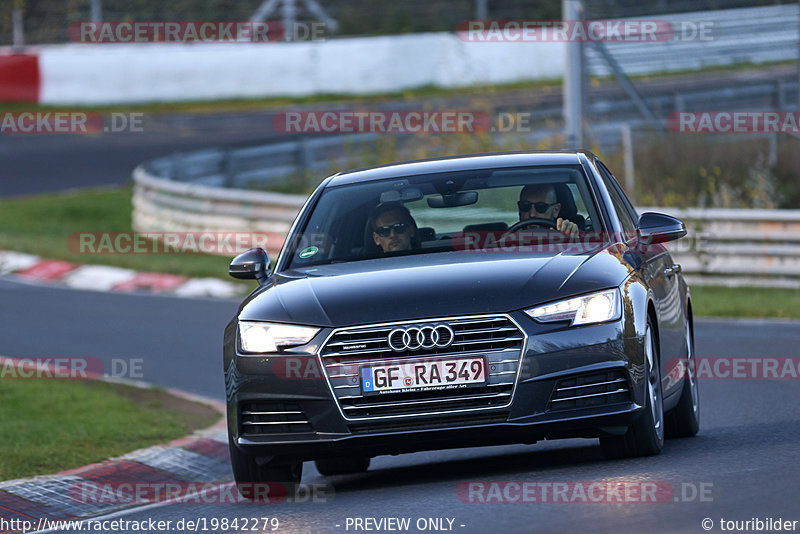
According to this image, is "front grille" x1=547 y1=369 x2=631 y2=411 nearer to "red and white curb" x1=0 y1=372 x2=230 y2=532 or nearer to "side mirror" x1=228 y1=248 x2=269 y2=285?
"side mirror" x1=228 y1=248 x2=269 y2=285

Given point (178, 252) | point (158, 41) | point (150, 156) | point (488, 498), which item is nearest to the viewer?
point (488, 498)

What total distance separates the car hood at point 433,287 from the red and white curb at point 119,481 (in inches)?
61.7

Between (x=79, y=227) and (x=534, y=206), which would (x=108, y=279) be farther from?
(x=534, y=206)

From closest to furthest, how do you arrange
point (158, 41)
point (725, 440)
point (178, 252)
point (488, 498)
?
point (488, 498) < point (725, 440) < point (178, 252) < point (158, 41)

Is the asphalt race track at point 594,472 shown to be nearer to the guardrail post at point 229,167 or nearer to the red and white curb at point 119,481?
the red and white curb at point 119,481

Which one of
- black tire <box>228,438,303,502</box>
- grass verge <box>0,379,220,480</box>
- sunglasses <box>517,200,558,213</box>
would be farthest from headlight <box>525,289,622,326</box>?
grass verge <box>0,379,220,480</box>

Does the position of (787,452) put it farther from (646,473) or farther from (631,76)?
(631,76)

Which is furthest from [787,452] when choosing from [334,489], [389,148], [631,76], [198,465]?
[389,148]

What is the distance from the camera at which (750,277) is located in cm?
1834

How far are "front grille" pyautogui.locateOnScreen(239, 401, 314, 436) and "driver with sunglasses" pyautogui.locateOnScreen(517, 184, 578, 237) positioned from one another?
1.84m

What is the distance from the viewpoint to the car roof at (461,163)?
8.89 metres

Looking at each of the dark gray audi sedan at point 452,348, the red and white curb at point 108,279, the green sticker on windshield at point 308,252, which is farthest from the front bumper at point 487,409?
the red and white curb at point 108,279

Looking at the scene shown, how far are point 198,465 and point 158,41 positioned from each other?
114 feet

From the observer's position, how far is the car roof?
8891 millimetres
